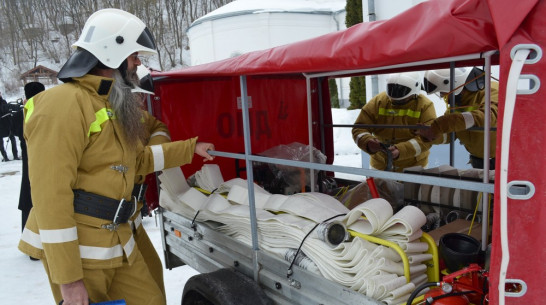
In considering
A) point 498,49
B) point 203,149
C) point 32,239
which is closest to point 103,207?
point 32,239

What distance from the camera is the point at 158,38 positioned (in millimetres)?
32688

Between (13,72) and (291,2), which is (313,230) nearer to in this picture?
(291,2)

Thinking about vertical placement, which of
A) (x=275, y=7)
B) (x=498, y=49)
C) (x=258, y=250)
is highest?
(x=275, y=7)

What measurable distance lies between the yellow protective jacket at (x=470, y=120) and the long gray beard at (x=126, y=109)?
239cm

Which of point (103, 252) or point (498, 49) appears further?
point (103, 252)

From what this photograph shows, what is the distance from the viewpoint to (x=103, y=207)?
2000 mm

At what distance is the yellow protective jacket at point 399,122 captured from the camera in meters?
4.06

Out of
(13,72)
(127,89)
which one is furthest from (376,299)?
(13,72)

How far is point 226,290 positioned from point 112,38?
4.50 ft

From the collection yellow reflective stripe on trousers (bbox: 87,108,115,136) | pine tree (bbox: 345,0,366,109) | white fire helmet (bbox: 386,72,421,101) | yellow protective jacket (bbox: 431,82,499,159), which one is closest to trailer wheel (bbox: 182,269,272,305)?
yellow reflective stripe on trousers (bbox: 87,108,115,136)

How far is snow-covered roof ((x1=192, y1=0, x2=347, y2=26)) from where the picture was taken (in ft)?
56.0

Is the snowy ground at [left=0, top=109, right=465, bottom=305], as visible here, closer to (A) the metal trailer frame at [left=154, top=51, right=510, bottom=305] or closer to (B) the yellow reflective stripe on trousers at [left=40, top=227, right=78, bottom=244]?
(A) the metal trailer frame at [left=154, top=51, right=510, bottom=305]

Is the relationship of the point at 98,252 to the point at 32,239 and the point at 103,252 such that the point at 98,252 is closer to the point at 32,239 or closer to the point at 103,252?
the point at 103,252

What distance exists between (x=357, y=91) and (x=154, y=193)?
1049 centimetres
